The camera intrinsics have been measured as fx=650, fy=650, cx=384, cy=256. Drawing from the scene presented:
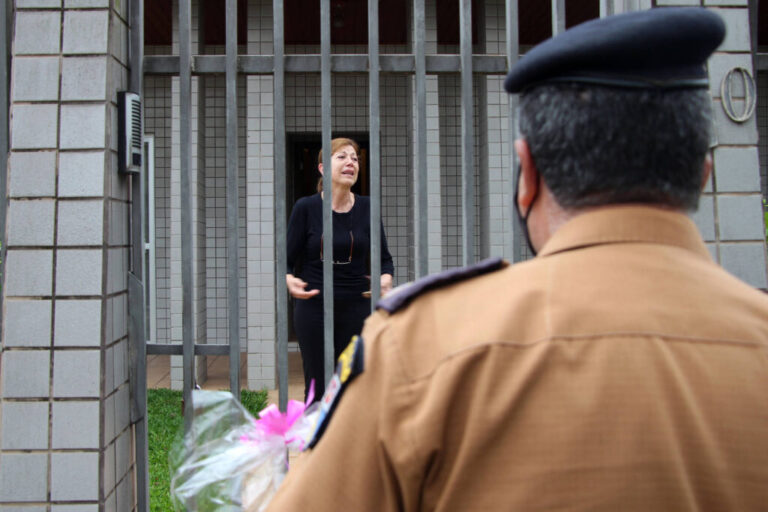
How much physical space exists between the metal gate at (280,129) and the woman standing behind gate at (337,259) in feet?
3.16

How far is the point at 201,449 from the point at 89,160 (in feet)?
3.90

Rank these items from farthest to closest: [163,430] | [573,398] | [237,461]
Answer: [163,430], [237,461], [573,398]

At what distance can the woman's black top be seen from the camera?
3.43 meters

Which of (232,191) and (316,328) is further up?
(232,191)

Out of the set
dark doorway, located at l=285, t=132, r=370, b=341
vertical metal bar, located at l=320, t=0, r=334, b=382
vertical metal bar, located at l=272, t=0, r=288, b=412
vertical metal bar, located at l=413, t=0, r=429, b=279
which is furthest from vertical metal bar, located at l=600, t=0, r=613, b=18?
dark doorway, located at l=285, t=132, r=370, b=341

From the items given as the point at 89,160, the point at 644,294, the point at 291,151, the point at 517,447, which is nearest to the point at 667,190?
the point at 644,294

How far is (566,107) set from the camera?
862mm

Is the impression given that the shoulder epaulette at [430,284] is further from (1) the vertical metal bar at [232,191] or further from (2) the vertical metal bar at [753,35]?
(2) the vertical metal bar at [753,35]

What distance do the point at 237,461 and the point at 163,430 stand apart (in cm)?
394

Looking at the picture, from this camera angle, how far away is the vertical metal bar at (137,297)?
238 centimetres

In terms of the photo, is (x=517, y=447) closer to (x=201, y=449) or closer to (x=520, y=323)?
(x=520, y=323)

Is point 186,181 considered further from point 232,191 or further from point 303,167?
point 303,167

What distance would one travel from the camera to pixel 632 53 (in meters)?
0.85

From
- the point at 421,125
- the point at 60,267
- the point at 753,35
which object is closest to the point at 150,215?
the point at 60,267
